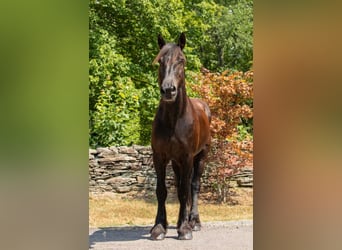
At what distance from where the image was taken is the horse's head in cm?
434

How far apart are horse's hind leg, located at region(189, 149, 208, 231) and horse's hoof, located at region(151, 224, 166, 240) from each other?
61 centimetres

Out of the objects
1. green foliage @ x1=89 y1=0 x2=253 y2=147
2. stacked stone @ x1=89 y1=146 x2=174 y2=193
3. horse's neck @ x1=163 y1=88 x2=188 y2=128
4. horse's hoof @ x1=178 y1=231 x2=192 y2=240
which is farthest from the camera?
green foliage @ x1=89 y1=0 x2=253 y2=147

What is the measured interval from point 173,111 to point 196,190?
1.37m

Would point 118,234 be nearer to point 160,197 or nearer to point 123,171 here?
point 160,197

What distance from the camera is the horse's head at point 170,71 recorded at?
4.34m

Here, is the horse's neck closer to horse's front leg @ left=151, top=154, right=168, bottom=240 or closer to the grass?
horse's front leg @ left=151, top=154, right=168, bottom=240

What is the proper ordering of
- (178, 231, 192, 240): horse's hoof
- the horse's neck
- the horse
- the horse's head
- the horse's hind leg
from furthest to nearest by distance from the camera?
the horse's hind leg
(178, 231, 192, 240): horse's hoof
the horse's neck
the horse
the horse's head

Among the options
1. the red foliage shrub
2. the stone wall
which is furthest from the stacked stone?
the red foliage shrub

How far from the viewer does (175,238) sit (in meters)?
5.15

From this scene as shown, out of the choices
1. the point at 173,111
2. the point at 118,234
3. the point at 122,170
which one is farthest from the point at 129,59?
the point at 173,111

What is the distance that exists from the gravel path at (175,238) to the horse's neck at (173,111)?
129 cm
